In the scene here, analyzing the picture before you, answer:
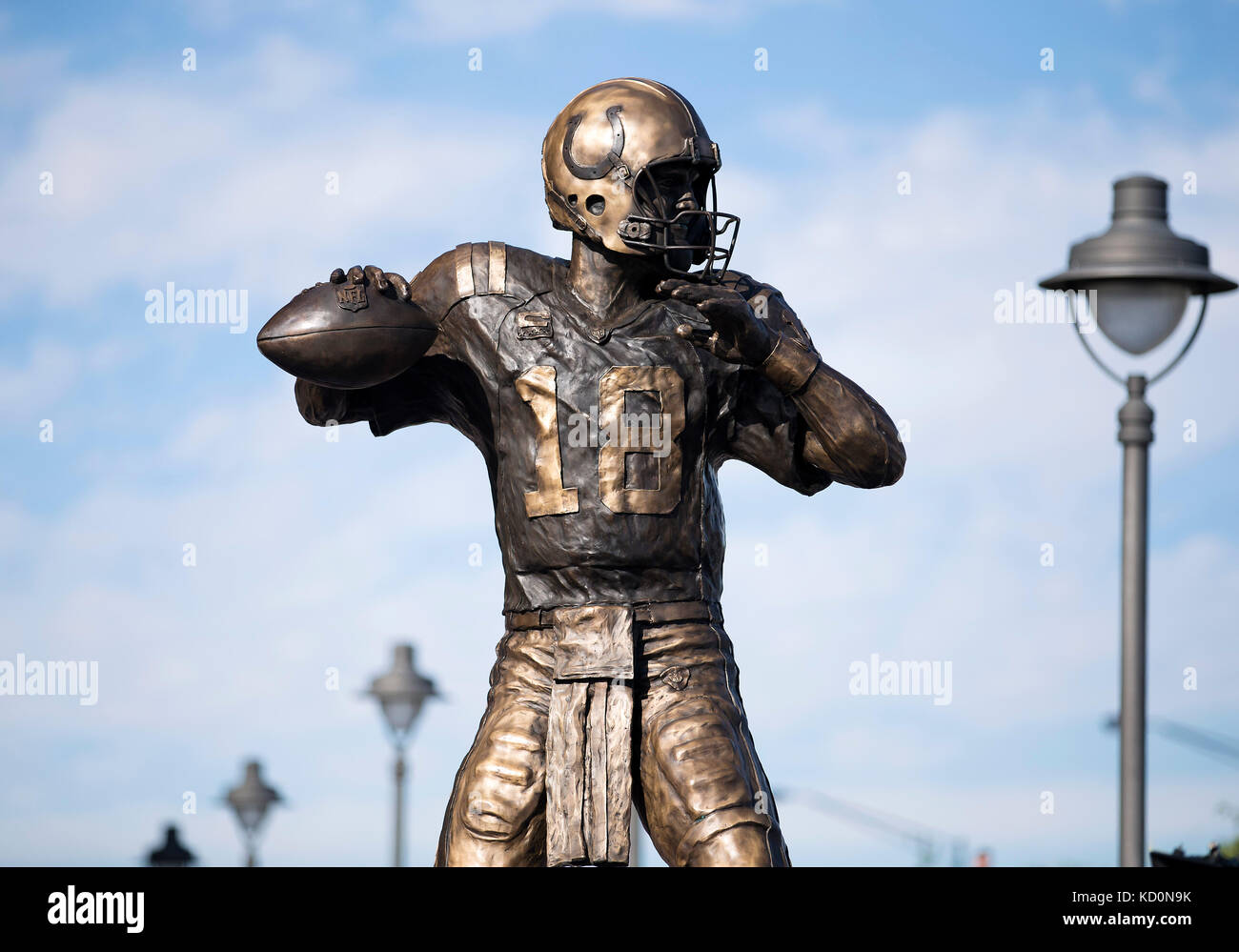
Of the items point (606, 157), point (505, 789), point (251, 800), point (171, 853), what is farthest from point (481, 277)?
point (251, 800)

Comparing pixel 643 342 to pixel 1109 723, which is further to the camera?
pixel 1109 723

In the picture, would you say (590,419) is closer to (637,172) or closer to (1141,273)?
(637,172)

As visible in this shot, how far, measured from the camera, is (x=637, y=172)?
925 centimetres

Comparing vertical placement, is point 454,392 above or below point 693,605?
above

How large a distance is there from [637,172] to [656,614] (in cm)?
151

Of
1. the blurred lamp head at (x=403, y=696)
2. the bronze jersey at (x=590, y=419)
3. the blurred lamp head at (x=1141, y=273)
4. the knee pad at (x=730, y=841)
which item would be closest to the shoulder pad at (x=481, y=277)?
the bronze jersey at (x=590, y=419)

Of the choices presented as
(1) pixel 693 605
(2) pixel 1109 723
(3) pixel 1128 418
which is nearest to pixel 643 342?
(1) pixel 693 605

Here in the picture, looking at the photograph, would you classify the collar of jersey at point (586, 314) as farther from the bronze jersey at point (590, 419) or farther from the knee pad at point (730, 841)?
the knee pad at point (730, 841)

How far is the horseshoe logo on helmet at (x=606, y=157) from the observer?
30.4 feet
